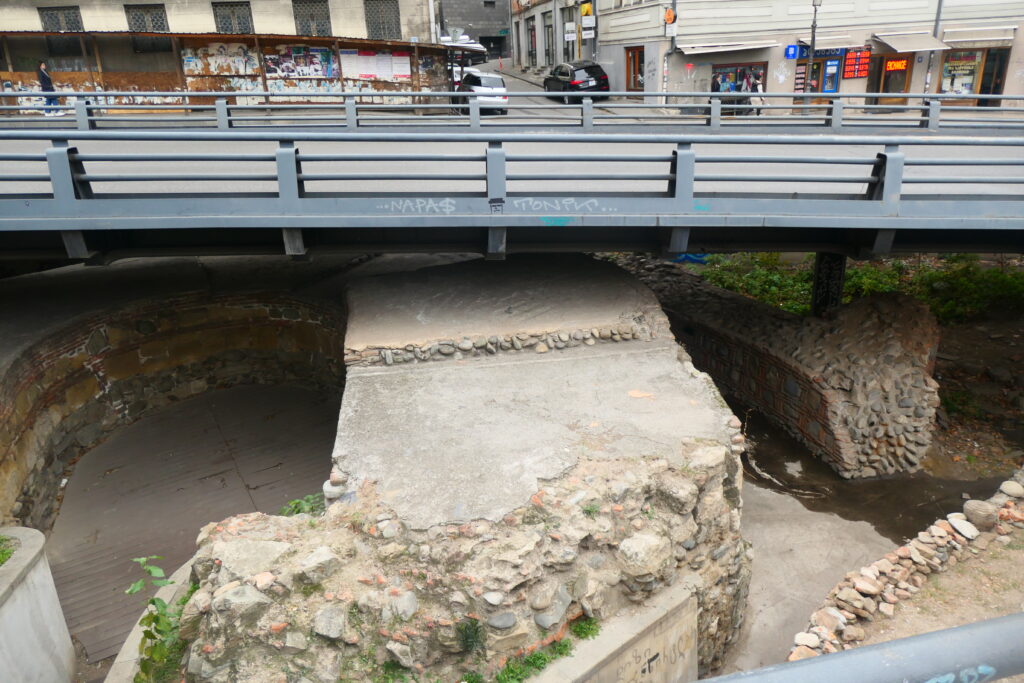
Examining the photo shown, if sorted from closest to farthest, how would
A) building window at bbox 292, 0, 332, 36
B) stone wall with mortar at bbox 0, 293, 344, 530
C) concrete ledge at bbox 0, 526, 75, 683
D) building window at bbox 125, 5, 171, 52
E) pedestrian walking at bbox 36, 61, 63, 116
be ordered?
concrete ledge at bbox 0, 526, 75, 683, stone wall with mortar at bbox 0, 293, 344, 530, pedestrian walking at bbox 36, 61, 63, 116, building window at bbox 125, 5, 171, 52, building window at bbox 292, 0, 332, 36

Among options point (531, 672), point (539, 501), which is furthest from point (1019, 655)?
point (539, 501)

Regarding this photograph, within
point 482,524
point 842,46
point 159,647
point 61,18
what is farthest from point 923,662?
point 61,18

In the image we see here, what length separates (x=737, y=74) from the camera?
26422mm

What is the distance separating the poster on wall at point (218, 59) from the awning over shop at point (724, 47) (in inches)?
595

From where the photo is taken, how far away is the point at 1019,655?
4.56ft

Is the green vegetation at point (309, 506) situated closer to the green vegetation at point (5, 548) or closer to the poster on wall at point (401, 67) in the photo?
the green vegetation at point (5, 548)

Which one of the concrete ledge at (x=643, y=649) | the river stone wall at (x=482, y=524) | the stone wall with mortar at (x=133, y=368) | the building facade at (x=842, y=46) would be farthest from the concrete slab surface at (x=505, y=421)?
the building facade at (x=842, y=46)

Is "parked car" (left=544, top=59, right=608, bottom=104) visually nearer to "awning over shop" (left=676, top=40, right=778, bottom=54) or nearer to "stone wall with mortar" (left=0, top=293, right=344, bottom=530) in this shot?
"awning over shop" (left=676, top=40, right=778, bottom=54)

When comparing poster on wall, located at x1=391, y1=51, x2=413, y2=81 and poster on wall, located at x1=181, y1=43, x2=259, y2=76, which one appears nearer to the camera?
poster on wall, located at x1=181, y1=43, x2=259, y2=76

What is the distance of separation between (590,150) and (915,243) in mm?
5317

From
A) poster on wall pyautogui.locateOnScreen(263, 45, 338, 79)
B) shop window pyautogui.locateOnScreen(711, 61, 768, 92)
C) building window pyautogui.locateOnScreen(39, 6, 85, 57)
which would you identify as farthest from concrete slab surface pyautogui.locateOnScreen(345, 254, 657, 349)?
building window pyautogui.locateOnScreen(39, 6, 85, 57)

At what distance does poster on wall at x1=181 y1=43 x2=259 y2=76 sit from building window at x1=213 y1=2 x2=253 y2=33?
7.13 ft

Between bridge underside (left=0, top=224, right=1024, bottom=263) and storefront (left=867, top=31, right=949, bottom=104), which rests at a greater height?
storefront (left=867, top=31, right=949, bottom=104)

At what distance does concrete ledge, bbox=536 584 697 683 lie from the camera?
4992 millimetres
